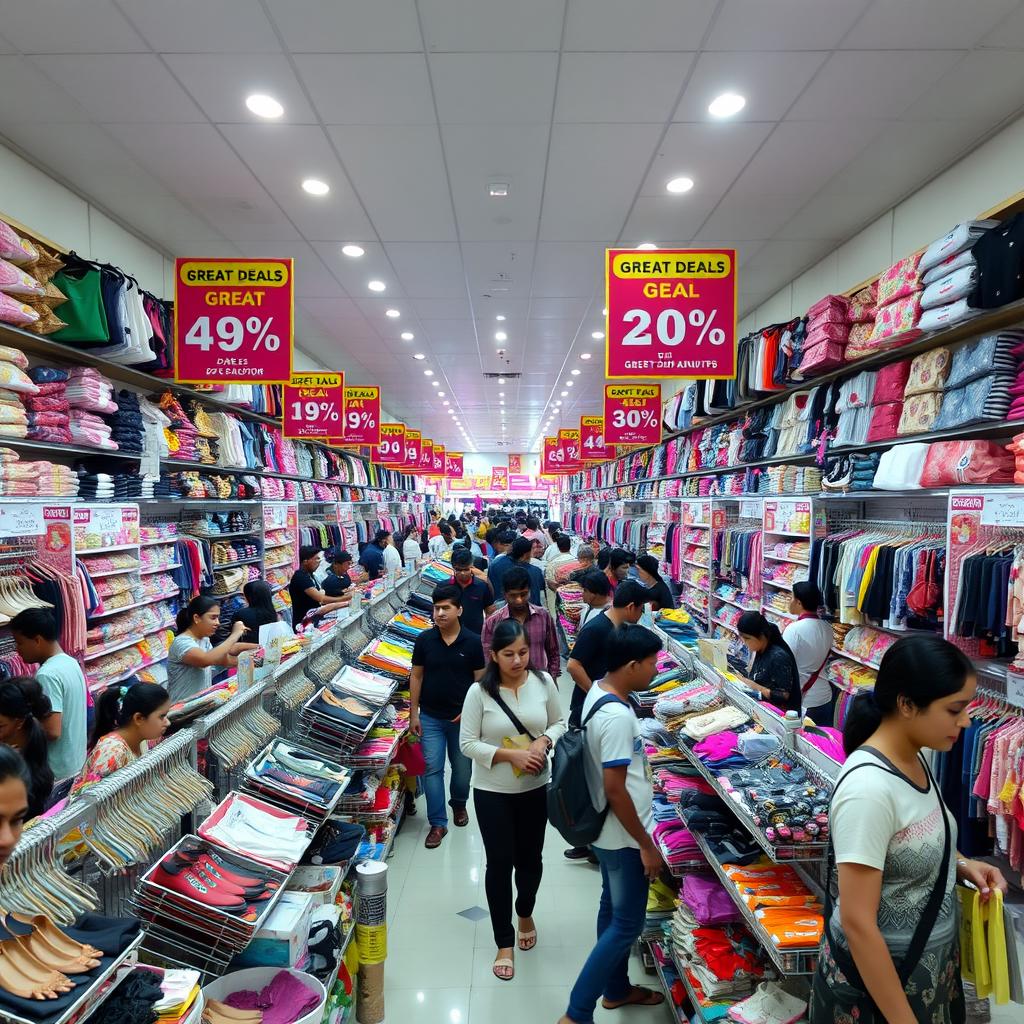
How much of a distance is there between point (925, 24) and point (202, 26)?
12.8ft

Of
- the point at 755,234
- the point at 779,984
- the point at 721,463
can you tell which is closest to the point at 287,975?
the point at 779,984

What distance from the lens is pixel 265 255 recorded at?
7332mm

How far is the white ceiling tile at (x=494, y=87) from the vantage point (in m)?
4.07

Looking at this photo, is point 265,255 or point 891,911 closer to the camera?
point 891,911

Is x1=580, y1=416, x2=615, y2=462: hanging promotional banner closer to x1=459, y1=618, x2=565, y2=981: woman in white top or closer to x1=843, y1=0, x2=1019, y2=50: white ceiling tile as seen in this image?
x1=843, y1=0, x2=1019, y2=50: white ceiling tile

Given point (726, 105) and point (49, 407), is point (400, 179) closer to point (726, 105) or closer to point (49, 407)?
point (726, 105)

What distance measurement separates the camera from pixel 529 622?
5.09m

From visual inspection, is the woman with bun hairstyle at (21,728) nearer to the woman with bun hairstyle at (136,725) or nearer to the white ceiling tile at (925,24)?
the woman with bun hairstyle at (136,725)

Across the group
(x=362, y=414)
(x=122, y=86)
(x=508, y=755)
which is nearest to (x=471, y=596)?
(x=508, y=755)

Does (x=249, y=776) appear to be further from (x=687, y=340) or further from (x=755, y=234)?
(x=755, y=234)

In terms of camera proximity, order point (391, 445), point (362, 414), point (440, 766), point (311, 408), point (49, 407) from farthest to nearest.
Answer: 1. point (391, 445)
2. point (362, 414)
3. point (311, 408)
4. point (49, 407)
5. point (440, 766)

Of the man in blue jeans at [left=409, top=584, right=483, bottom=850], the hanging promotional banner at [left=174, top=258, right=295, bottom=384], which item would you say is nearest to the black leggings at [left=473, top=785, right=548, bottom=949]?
the man in blue jeans at [left=409, top=584, right=483, bottom=850]

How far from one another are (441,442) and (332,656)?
30.2m

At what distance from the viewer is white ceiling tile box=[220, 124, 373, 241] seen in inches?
194
